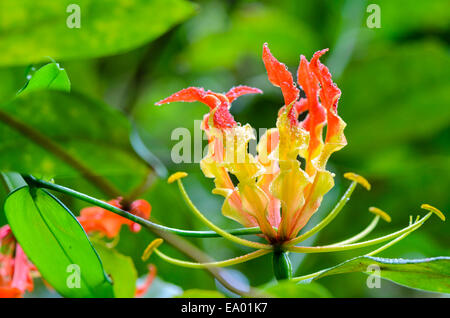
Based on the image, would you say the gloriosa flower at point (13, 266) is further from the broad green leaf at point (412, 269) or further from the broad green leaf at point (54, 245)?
the broad green leaf at point (412, 269)

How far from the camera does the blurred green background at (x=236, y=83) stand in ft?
2.93

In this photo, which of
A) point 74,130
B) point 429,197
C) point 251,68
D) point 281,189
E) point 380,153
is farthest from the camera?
point 251,68

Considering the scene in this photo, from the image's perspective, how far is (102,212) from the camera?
83 centimetres

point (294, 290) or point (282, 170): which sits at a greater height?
point (282, 170)

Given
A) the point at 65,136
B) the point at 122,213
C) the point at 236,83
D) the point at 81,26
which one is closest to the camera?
the point at 122,213

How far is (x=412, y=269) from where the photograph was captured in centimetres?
57

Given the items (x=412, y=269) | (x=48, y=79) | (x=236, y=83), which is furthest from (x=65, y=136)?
Result: (x=236, y=83)

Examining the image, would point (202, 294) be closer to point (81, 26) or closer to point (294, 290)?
point (294, 290)

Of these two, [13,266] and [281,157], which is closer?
[281,157]

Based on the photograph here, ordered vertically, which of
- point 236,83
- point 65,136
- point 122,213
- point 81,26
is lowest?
point 122,213

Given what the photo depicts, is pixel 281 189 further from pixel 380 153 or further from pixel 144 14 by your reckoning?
pixel 380 153

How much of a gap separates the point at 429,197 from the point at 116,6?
1.07m

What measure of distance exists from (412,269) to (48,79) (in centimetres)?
49
